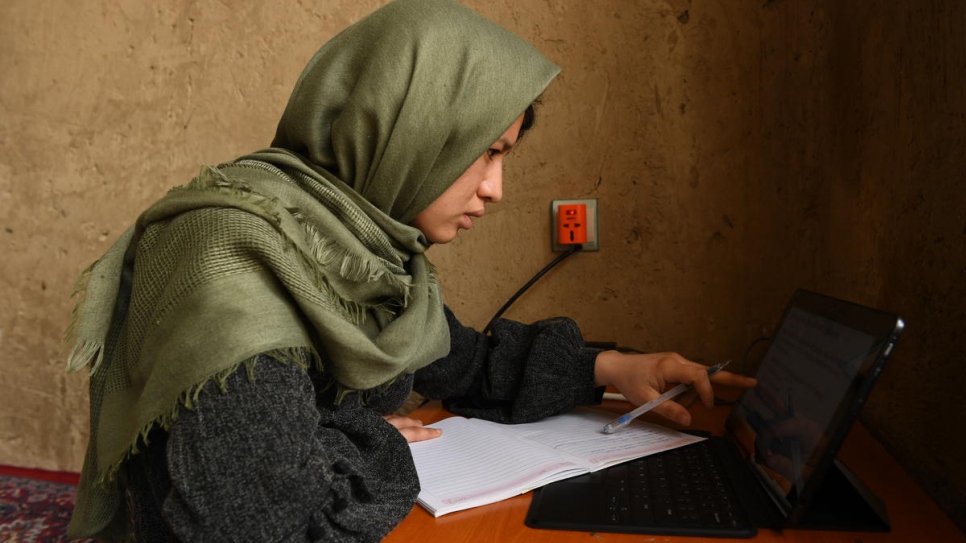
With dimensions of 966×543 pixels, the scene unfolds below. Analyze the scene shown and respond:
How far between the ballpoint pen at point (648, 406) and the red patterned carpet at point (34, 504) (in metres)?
1.36

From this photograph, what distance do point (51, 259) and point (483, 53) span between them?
1449 millimetres

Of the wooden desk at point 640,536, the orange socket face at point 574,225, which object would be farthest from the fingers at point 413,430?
the orange socket face at point 574,225

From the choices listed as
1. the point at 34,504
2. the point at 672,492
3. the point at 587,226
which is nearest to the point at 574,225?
the point at 587,226

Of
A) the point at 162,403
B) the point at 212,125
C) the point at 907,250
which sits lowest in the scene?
the point at 162,403

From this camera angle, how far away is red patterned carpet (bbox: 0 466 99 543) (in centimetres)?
167

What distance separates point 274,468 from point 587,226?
3.30 feet

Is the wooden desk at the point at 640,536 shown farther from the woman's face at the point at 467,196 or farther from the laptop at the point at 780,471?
the woman's face at the point at 467,196

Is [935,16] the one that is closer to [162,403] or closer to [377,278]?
[377,278]

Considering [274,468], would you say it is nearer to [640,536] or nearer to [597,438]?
[640,536]

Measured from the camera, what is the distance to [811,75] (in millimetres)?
1350

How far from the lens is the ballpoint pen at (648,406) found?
105cm

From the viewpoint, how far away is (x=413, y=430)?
3.48ft

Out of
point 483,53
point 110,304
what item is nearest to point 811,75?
point 483,53

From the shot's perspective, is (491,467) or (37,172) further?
(37,172)
